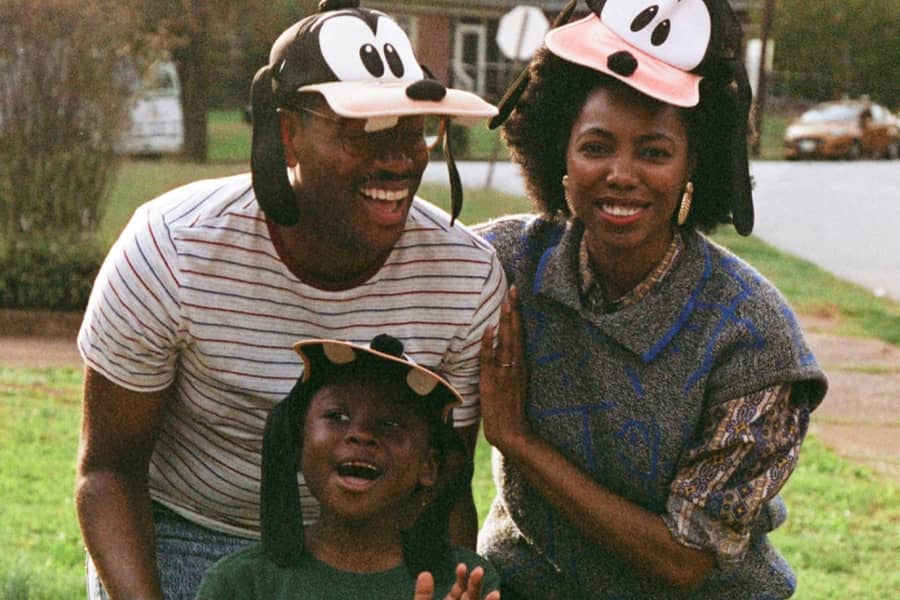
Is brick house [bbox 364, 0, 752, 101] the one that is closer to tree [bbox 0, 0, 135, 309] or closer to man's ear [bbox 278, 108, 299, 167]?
tree [bbox 0, 0, 135, 309]

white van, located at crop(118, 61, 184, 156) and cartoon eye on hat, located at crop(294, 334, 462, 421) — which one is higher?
cartoon eye on hat, located at crop(294, 334, 462, 421)

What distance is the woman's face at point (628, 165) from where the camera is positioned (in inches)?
118

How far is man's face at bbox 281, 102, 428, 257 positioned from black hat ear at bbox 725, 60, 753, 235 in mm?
669

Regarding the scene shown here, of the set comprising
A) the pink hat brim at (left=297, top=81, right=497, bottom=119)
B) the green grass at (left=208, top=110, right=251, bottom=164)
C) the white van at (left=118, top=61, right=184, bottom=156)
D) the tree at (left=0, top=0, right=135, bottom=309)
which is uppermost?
the pink hat brim at (left=297, top=81, right=497, bottom=119)

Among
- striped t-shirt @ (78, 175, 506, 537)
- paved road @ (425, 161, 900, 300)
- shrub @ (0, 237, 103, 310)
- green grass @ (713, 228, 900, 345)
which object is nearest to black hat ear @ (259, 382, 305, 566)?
striped t-shirt @ (78, 175, 506, 537)

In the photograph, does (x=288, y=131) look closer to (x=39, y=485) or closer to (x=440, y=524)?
(x=440, y=524)

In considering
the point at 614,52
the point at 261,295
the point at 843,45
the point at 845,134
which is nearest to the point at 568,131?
the point at 614,52

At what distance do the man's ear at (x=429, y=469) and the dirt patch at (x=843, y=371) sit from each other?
416 cm

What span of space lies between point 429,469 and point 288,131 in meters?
0.70

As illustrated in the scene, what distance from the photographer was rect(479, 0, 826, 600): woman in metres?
3.03

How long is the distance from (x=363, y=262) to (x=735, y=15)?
98 centimetres

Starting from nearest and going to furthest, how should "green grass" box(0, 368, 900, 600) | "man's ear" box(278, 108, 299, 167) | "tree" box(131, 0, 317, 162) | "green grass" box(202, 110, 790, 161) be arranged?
"man's ear" box(278, 108, 299, 167) < "green grass" box(0, 368, 900, 600) < "tree" box(131, 0, 317, 162) < "green grass" box(202, 110, 790, 161)

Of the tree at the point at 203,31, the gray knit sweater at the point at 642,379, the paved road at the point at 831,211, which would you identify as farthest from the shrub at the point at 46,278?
the tree at the point at 203,31

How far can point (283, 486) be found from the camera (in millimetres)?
2748
